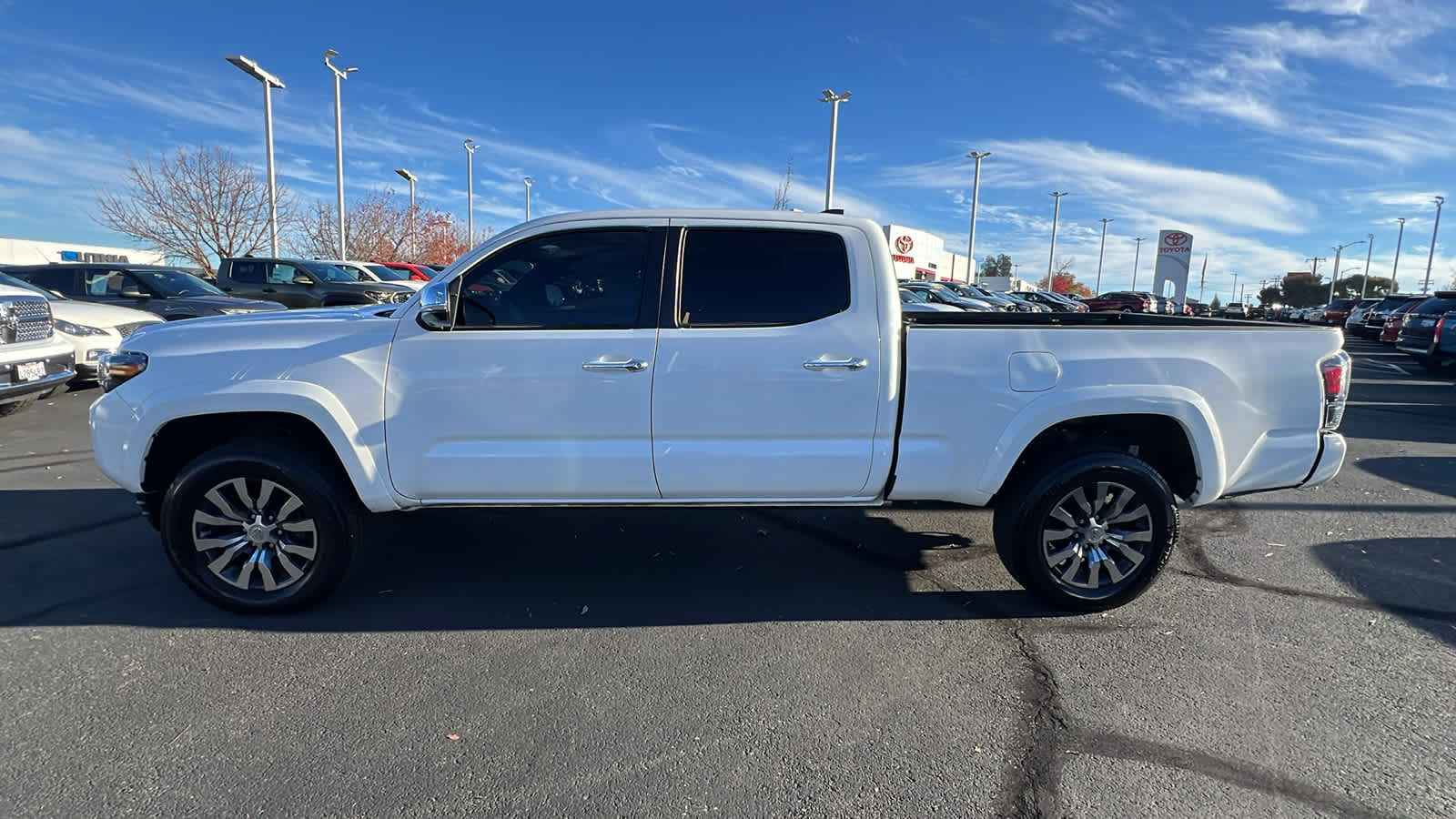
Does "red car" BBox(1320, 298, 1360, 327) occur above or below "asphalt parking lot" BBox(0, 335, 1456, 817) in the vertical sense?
above

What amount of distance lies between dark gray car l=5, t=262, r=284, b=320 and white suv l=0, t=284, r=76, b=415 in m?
3.28

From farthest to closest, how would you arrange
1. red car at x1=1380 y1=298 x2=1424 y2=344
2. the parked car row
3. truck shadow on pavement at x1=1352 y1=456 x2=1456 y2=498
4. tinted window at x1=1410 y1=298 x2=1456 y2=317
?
1. red car at x1=1380 y1=298 x2=1424 y2=344
2. tinted window at x1=1410 y1=298 x2=1456 y2=317
3. the parked car row
4. truck shadow on pavement at x1=1352 y1=456 x2=1456 y2=498

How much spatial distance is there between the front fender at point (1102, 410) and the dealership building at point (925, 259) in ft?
Result: 145

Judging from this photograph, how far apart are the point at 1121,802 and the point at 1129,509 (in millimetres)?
1618

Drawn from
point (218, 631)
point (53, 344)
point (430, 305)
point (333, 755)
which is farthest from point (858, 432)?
point (53, 344)

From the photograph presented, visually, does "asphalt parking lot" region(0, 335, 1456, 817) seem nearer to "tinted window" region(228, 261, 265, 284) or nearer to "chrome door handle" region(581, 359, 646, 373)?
"chrome door handle" region(581, 359, 646, 373)

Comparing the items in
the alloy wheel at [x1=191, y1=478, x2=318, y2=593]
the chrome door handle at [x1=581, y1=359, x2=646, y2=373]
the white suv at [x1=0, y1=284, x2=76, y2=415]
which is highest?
the chrome door handle at [x1=581, y1=359, x2=646, y2=373]

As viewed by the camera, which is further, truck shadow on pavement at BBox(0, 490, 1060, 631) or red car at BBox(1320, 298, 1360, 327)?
red car at BBox(1320, 298, 1360, 327)

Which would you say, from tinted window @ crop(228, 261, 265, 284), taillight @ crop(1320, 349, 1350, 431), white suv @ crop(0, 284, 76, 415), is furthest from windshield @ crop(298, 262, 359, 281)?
taillight @ crop(1320, 349, 1350, 431)

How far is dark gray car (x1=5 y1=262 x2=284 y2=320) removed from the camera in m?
10.9

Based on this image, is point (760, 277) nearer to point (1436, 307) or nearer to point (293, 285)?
point (293, 285)

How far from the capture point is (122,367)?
3.52 m

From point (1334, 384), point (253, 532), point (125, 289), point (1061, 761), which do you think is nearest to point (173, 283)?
point (125, 289)

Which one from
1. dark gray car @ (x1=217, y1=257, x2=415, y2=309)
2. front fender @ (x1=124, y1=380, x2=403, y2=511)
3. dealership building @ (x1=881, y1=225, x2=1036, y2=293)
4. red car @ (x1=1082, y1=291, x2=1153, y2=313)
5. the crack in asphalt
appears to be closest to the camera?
the crack in asphalt
